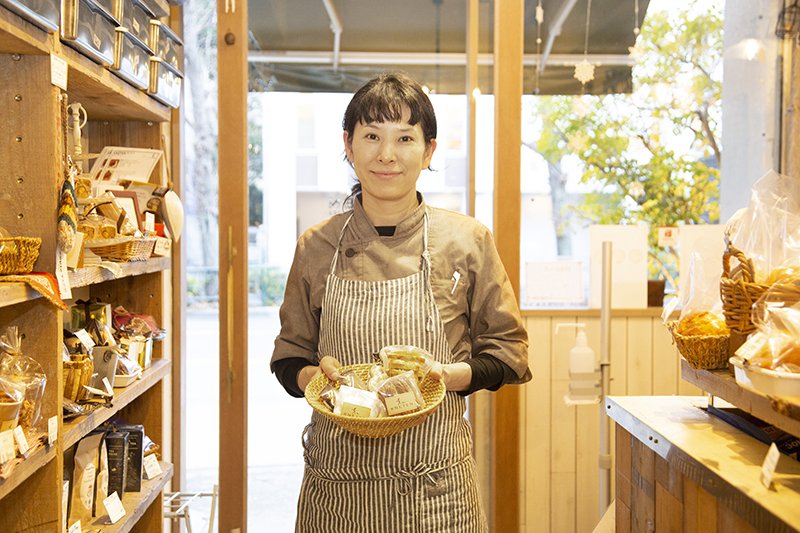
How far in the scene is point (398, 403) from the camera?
57.3 inches

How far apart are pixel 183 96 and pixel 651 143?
1.77m

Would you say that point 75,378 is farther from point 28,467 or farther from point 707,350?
point 707,350

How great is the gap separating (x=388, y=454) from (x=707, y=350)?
72cm

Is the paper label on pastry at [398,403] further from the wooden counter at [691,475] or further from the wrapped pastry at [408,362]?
the wooden counter at [691,475]

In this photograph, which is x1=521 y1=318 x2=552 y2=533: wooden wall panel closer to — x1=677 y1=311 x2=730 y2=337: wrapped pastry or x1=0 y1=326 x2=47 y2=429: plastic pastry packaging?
x1=677 y1=311 x2=730 y2=337: wrapped pastry

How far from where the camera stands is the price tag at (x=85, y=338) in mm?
1800

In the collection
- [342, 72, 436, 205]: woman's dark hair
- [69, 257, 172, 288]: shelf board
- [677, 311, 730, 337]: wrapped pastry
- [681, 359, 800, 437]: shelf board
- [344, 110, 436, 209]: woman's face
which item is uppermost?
[342, 72, 436, 205]: woman's dark hair

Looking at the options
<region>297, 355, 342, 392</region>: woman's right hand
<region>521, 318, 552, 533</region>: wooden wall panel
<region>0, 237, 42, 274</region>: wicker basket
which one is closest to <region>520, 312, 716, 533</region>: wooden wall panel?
<region>521, 318, 552, 533</region>: wooden wall panel

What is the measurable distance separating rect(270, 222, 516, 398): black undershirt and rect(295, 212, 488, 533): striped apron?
0.25ft

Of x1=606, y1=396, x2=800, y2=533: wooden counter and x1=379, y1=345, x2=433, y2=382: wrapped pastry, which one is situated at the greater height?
x1=379, y1=345, x2=433, y2=382: wrapped pastry

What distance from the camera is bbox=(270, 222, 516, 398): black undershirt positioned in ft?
5.51

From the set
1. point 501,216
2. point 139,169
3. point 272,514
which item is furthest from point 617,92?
point 272,514

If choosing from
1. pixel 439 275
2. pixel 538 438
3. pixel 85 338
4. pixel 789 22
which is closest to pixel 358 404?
pixel 439 275

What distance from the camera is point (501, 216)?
2691mm
